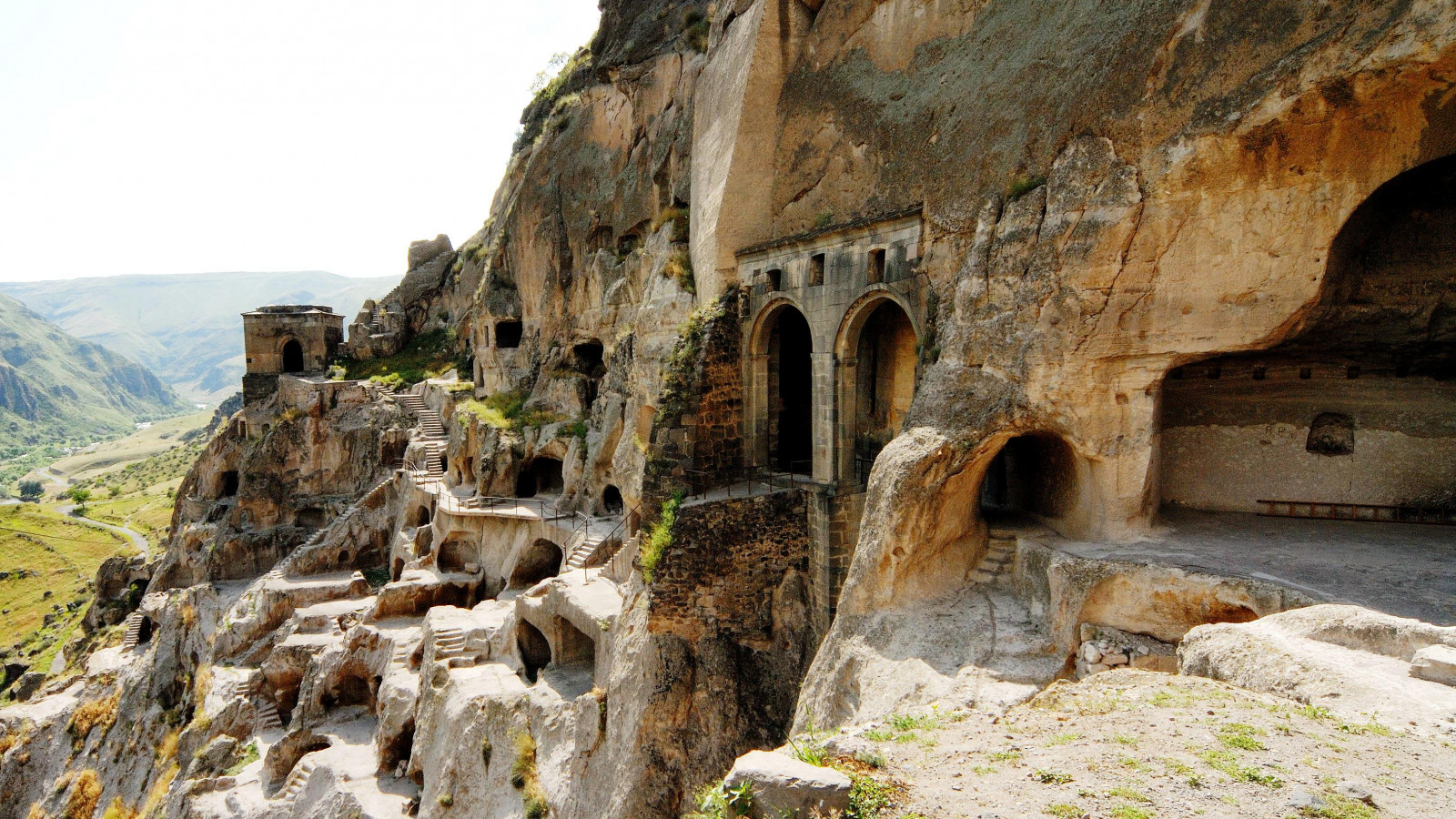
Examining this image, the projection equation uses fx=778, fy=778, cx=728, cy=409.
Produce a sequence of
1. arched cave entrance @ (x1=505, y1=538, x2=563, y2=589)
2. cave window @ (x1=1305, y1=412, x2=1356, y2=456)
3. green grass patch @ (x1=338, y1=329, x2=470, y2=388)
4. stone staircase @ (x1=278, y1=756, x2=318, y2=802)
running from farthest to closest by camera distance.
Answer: green grass patch @ (x1=338, y1=329, x2=470, y2=388) < arched cave entrance @ (x1=505, y1=538, x2=563, y2=589) < stone staircase @ (x1=278, y1=756, x2=318, y2=802) < cave window @ (x1=1305, y1=412, x2=1356, y2=456)

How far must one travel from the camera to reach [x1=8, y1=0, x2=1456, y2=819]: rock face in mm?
8398

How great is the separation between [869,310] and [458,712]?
10777mm

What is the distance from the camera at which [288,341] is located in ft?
143

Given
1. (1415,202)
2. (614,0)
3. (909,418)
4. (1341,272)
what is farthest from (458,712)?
(614,0)

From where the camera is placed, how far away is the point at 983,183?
1102 cm

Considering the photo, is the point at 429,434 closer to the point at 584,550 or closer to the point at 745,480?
the point at 584,550

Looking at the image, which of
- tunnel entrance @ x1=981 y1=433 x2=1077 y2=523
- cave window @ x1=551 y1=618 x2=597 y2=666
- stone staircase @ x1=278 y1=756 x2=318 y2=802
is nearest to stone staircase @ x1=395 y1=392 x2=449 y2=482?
stone staircase @ x1=278 y1=756 x2=318 y2=802

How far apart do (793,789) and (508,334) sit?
31593 mm

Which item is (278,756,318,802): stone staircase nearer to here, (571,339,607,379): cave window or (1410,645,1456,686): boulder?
(571,339,607,379): cave window

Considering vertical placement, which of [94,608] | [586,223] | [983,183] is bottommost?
[94,608]

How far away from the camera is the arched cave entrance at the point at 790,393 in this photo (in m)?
16.0

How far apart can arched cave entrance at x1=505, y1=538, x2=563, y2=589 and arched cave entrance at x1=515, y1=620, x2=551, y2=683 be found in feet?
17.4

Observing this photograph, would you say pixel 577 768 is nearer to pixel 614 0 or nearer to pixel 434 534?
pixel 434 534

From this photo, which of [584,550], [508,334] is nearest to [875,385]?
[584,550]
